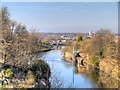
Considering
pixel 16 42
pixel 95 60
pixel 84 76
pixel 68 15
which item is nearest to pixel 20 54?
pixel 16 42

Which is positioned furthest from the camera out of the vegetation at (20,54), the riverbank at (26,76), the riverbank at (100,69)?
the riverbank at (100,69)

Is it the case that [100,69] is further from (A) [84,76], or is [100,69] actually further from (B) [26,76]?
(B) [26,76]

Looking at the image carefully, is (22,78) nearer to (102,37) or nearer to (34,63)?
(34,63)

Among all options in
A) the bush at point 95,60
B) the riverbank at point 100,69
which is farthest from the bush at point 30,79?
the bush at point 95,60

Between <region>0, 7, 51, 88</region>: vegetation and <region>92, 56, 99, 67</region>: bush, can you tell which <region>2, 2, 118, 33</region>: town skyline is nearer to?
<region>0, 7, 51, 88</region>: vegetation

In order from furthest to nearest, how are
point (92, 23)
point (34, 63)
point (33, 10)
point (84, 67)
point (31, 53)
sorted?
point (84, 67), point (31, 53), point (34, 63), point (92, 23), point (33, 10)

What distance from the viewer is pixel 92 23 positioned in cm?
275

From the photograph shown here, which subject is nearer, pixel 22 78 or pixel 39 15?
pixel 22 78

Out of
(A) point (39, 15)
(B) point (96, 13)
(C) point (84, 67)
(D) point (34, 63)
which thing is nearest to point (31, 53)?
(D) point (34, 63)

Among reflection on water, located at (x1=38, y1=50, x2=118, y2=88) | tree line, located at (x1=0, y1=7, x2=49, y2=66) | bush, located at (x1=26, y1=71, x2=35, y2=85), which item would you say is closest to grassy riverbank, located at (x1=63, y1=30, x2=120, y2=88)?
reflection on water, located at (x1=38, y1=50, x2=118, y2=88)

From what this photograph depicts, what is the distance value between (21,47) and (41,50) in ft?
1.60

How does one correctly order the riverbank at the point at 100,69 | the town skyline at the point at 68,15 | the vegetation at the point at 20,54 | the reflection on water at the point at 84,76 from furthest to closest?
1. the riverbank at the point at 100,69
2. the reflection on water at the point at 84,76
3. the town skyline at the point at 68,15
4. the vegetation at the point at 20,54

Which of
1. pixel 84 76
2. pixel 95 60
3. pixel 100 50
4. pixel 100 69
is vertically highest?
pixel 100 50

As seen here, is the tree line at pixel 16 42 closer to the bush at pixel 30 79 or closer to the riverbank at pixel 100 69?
the bush at pixel 30 79
